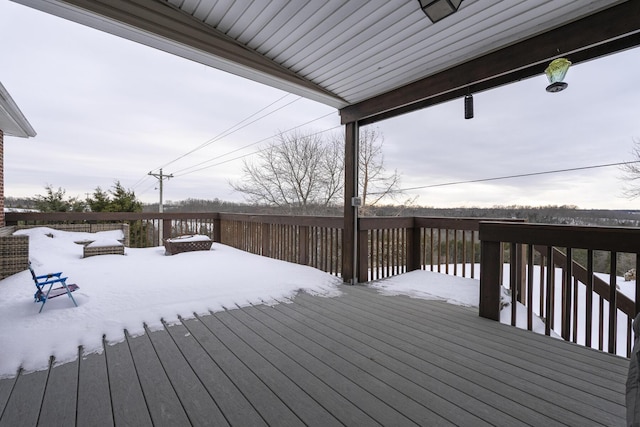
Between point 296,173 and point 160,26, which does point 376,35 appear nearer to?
point 160,26

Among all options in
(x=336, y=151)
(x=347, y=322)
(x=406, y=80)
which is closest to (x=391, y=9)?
(x=406, y=80)

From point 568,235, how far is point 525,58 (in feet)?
5.14

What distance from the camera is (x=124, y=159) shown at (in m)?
13.9

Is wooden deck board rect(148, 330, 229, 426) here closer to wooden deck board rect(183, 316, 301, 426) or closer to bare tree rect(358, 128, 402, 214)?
wooden deck board rect(183, 316, 301, 426)

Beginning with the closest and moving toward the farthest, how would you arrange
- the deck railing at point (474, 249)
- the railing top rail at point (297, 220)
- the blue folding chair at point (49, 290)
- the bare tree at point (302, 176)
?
the deck railing at point (474, 249) → the blue folding chair at point (49, 290) → the railing top rail at point (297, 220) → the bare tree at point (302, 176)

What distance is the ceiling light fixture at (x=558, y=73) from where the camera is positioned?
2.11 metres

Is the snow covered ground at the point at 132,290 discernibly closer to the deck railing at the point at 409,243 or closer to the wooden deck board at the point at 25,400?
the wooden deck board at the point at 25,400

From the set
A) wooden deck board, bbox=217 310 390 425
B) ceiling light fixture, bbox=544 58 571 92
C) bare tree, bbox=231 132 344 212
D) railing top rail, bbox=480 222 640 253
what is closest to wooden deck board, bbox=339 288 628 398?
railing top rail, bbox=480 222 640 253

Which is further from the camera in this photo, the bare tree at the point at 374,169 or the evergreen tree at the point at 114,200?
the bare tree at the point at 374,169

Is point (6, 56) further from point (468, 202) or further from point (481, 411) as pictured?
point (468, 202)

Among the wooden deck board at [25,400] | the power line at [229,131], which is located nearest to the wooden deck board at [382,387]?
the wooden deck board at [25,400]

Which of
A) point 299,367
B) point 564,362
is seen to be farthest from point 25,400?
point 564,362

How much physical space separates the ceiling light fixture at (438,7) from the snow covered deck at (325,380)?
2461 millimetres

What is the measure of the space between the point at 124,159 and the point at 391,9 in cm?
1589
